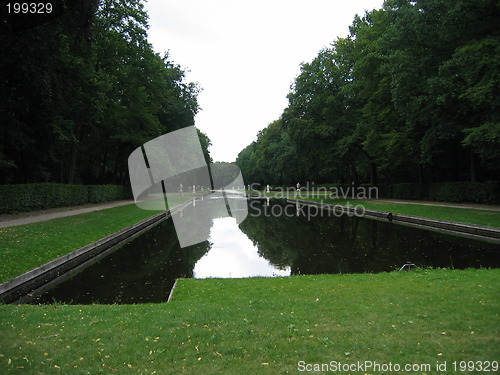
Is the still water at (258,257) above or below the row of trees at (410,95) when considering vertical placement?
below

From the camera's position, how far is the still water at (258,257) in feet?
25.4

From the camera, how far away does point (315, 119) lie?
37562 mm

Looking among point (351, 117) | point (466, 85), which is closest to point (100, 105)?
point (466, 85)

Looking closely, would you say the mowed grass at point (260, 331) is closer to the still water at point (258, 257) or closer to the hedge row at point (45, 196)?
the still water at point (258, 257)

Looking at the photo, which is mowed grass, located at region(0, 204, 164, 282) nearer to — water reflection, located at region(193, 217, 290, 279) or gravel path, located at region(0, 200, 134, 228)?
gravel path, located at region(0, 200, 134, 228)

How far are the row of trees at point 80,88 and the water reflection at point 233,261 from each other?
11.0 m

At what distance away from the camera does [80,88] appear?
69.7 feet

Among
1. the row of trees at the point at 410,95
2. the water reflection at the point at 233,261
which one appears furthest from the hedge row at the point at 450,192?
the water reflection at the point at 233,261

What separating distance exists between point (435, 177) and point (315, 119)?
1438 centimetres

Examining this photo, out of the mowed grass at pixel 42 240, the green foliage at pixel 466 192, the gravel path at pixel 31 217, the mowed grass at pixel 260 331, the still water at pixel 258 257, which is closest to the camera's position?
the mowed grass at pixel 260 331

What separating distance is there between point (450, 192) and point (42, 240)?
87.7ft

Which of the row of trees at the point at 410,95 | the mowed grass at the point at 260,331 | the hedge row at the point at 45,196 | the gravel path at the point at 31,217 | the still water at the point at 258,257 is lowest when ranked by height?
the still water at the point at 258,257

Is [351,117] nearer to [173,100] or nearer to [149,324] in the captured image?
[173,100]

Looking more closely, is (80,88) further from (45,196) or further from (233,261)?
(233,261)
